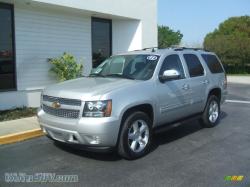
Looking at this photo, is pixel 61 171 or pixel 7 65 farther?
pixel 7 65

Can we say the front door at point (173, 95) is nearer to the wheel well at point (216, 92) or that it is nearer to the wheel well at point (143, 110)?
the wheel well at point (143, 110)

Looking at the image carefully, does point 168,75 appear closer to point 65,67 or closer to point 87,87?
point 87,87

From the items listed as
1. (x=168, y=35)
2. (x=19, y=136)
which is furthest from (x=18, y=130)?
(x=168, y=35)

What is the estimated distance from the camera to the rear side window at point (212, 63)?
8945mm

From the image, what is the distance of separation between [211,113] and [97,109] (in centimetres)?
405

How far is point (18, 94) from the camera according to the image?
11102 millimetres

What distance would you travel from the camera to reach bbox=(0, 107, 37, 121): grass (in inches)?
380

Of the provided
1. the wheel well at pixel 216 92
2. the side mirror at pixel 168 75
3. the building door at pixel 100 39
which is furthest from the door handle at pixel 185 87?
the building door at pixel 100 39

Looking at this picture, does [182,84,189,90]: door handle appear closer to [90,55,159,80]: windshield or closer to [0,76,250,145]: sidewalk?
[90,55,159,80]: windshield

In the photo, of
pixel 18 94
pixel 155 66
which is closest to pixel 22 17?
pixel 18 94

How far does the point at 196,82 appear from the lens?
26.7 ft

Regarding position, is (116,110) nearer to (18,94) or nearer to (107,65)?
(107,65)

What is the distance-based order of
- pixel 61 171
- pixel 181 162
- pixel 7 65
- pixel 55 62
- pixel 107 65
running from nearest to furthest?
pixel 61 171, pixel 181 162, pixel 107 65, pixel 7 65, pixel 55 62

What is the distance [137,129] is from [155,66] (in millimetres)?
1322
